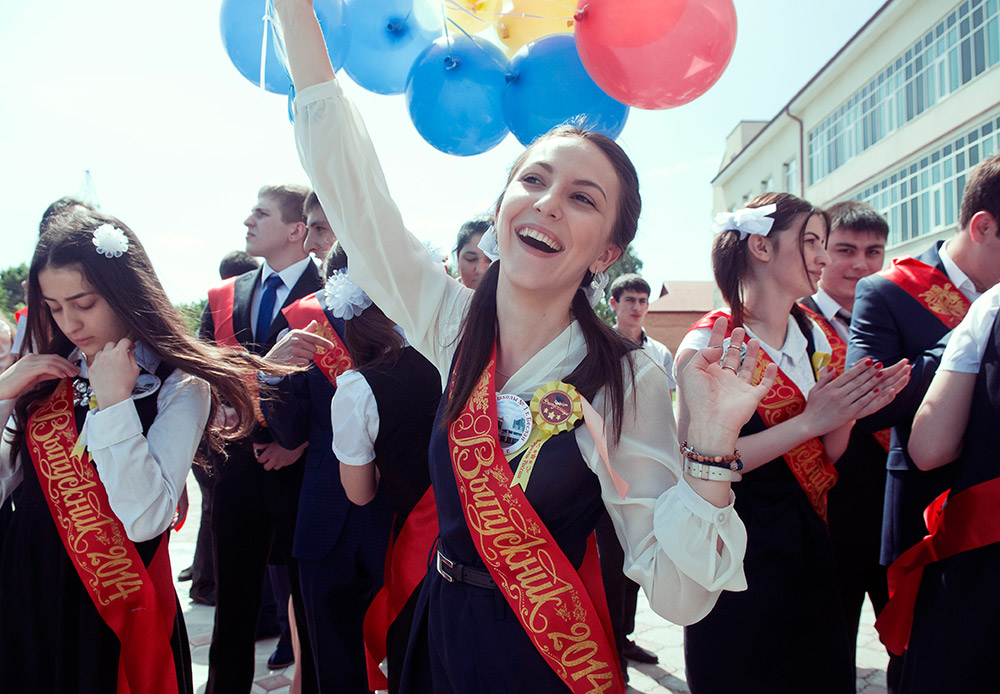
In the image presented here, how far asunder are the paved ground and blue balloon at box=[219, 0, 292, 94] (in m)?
2.73

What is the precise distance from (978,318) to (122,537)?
7.94ft

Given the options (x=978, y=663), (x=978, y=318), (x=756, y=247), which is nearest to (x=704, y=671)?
(x=978, y=663)

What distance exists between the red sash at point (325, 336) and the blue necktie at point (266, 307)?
16.1 inches

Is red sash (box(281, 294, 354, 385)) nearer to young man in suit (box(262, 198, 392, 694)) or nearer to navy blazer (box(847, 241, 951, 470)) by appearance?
young man in suit (box(262, 198, 392, 694))

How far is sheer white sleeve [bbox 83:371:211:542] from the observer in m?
1.90

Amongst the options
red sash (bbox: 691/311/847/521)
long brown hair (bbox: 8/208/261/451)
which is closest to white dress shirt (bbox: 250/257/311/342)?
long brown hair (bbox: 8/208/261/451)

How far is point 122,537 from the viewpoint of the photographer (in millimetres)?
1999

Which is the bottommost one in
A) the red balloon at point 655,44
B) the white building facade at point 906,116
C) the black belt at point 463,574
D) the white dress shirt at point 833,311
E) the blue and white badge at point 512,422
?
the black belt at point 463,574

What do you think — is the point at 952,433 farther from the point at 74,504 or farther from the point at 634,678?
the point at 74,504

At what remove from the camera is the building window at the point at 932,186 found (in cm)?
1491

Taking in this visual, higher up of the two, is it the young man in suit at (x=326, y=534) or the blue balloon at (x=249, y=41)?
the blue balloon at (x=249, y=41)

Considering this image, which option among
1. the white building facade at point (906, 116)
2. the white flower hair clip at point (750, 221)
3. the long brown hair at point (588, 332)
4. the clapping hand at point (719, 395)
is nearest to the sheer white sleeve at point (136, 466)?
the long brown hair at point (588, 332)

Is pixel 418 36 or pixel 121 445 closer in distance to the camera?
pixel 121 445

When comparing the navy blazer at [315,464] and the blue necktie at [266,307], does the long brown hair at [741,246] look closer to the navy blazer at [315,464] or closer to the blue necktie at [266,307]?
the navy blazer at [315,464]
